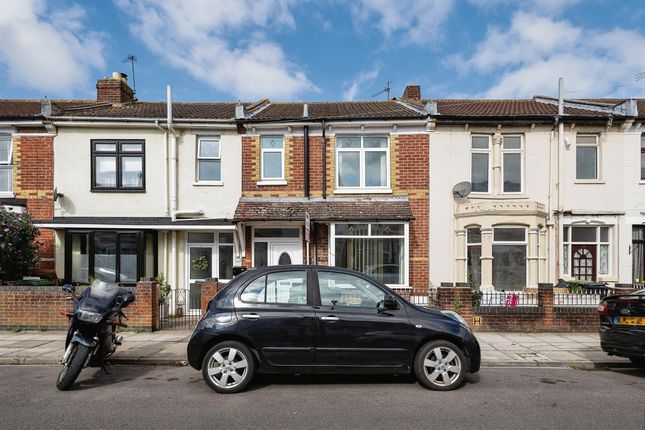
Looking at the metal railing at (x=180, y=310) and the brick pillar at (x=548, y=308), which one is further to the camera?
the metal railing at (x=180, y=310)

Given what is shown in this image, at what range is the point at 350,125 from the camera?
11844 millimetres

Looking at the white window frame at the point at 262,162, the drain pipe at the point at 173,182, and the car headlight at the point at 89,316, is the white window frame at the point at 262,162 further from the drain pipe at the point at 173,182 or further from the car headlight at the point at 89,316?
the car headlight at the point at 89,316

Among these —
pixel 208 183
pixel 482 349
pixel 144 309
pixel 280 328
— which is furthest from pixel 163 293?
pixel 482 349

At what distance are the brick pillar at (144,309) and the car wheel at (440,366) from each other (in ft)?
20.3

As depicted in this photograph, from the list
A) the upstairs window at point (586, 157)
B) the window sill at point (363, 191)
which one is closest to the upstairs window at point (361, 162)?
the window sill at point (363, 191)

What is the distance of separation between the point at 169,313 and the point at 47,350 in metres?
3.78

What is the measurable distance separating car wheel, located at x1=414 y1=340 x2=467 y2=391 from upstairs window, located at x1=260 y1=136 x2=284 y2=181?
25.7ft

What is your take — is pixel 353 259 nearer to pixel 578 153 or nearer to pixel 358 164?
pixel 358 164

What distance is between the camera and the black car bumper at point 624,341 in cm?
574

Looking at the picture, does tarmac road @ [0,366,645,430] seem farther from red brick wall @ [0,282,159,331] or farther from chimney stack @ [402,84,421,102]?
chimney stack @ [402,84,421,102]

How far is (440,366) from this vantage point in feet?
17.3

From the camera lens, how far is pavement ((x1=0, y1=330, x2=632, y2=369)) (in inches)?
264

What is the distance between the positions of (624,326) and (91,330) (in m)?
7.42

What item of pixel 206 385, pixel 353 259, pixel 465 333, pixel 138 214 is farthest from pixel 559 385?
pixel 138 214
